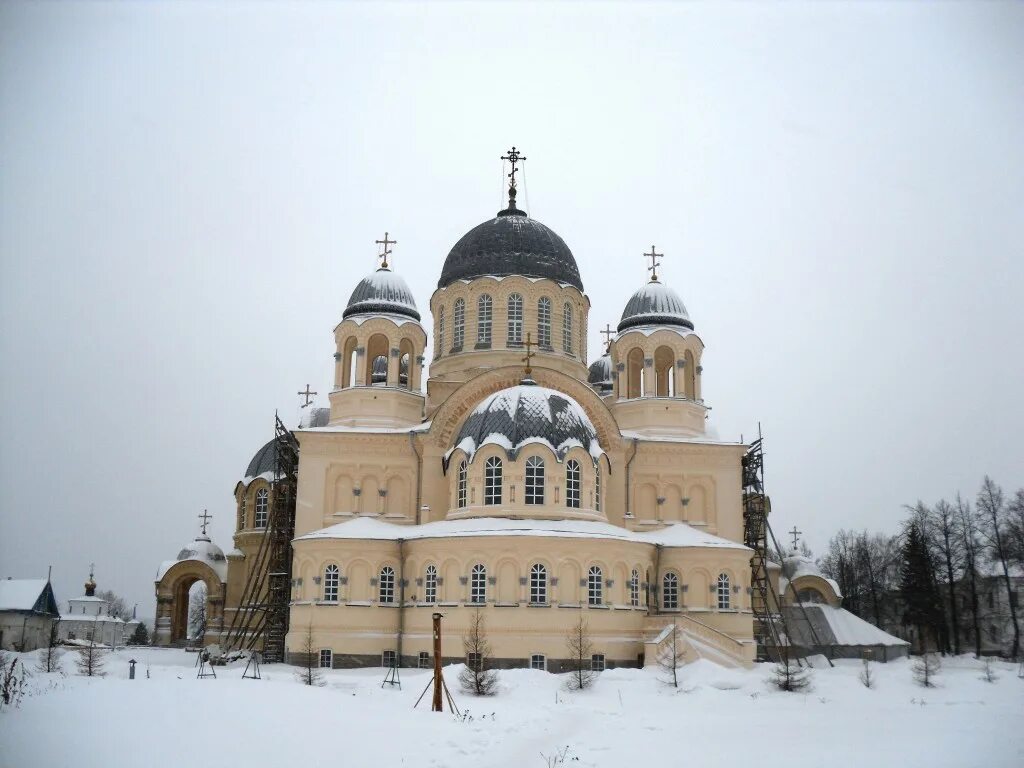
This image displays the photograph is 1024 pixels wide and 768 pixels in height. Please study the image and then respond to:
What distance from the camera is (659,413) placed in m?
36.8

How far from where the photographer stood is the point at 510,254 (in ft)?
128

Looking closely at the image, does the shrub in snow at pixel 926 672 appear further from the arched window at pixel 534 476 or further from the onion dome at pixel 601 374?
the onion dome at pixel 601 374

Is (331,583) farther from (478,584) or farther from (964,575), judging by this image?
(964,575)

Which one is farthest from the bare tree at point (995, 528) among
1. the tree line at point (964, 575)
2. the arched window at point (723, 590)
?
the arched window at point (723, 590)

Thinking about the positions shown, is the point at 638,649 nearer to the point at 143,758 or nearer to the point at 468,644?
the point at 468,644

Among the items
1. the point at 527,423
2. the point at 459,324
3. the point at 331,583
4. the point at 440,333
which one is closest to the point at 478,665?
the point at 331,583

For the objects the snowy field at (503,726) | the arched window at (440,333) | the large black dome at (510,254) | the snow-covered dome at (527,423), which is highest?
the large black dome at (510,254)

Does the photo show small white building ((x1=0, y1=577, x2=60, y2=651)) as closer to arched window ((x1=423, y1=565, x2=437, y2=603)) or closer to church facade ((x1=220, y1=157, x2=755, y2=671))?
church facade ((x1=220, y1=157, x2=755, y2=671))

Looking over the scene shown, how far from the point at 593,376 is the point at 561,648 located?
77.5ft

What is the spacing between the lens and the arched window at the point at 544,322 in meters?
38.2

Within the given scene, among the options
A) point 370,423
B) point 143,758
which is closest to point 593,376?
point 370,423

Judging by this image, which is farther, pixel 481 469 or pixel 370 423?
pixel 370 423

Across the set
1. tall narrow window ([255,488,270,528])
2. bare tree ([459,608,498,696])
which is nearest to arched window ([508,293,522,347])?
bare tree ([459,608,498,696])

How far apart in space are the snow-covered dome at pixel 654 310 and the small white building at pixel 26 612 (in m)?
30.1
